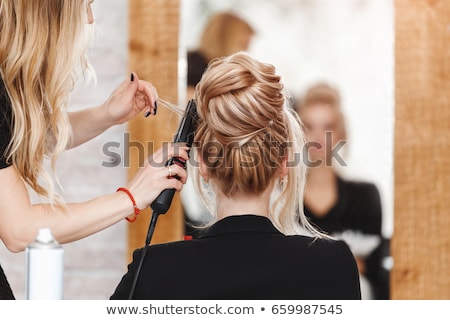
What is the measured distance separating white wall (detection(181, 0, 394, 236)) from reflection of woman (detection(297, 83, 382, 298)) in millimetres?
27

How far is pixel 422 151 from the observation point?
1994 millimetres

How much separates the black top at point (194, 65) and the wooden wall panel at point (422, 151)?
20.6 inches

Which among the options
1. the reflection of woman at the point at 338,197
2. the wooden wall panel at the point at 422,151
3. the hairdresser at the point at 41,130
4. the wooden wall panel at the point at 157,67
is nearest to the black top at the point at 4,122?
the hairdresser at the point at 41,130

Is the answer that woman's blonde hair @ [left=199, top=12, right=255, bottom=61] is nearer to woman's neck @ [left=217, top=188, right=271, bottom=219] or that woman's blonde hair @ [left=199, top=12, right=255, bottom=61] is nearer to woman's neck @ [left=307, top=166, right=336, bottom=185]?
woman's neck @ [left=307, top=166, right=336, bottom=185]

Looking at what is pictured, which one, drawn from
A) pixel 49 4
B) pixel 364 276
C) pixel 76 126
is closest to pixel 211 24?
pixel 76 126

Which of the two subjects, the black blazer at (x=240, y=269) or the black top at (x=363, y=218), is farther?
the black top at (x=363, y=218)

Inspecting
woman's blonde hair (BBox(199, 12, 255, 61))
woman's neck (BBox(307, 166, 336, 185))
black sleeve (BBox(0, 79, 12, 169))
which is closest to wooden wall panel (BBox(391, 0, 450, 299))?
woman's neck (BBox(307, 166, 336, 185))

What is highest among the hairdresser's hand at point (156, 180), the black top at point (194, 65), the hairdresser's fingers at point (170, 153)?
the black top at point (194, 65)

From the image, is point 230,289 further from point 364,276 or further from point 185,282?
point 364,276

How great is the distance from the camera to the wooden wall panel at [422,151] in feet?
6.45

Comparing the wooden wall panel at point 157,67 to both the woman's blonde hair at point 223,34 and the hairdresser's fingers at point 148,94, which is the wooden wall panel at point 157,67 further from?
the hairdresser's fingers at point 148,94

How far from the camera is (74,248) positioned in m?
2.09
